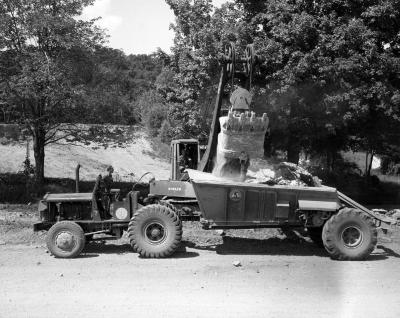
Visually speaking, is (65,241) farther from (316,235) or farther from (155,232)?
(316,235)

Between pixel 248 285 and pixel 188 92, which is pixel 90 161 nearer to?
pixel 188 92

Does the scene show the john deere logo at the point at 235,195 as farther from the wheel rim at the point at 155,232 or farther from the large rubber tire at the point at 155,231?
the wheel rim at the point at 155,232

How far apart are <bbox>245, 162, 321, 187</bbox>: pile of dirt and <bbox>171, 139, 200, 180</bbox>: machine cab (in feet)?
5.14

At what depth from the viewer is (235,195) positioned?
9789 millimetres

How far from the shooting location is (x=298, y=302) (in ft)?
23.9

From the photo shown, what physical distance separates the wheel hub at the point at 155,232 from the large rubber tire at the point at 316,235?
128 inches

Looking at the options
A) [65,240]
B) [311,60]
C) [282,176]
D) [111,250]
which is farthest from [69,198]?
[311,60]

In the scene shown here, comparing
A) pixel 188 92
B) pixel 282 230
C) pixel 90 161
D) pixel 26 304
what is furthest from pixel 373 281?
pixel 90 161

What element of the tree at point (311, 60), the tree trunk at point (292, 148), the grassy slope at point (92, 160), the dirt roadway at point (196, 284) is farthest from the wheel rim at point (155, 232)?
the grassy slope at point (92, 160)

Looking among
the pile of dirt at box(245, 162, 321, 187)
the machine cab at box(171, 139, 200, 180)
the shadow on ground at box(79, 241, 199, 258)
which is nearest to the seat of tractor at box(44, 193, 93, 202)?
the shadow on ground at box(79, 241, 199, 258)

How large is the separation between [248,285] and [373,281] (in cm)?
217

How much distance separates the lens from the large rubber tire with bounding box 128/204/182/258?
381 inches

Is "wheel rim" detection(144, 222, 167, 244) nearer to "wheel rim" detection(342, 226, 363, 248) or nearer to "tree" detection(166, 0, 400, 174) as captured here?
"wheel rim" detection(342, 226, 363, 248)

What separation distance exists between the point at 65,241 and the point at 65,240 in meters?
0.02
